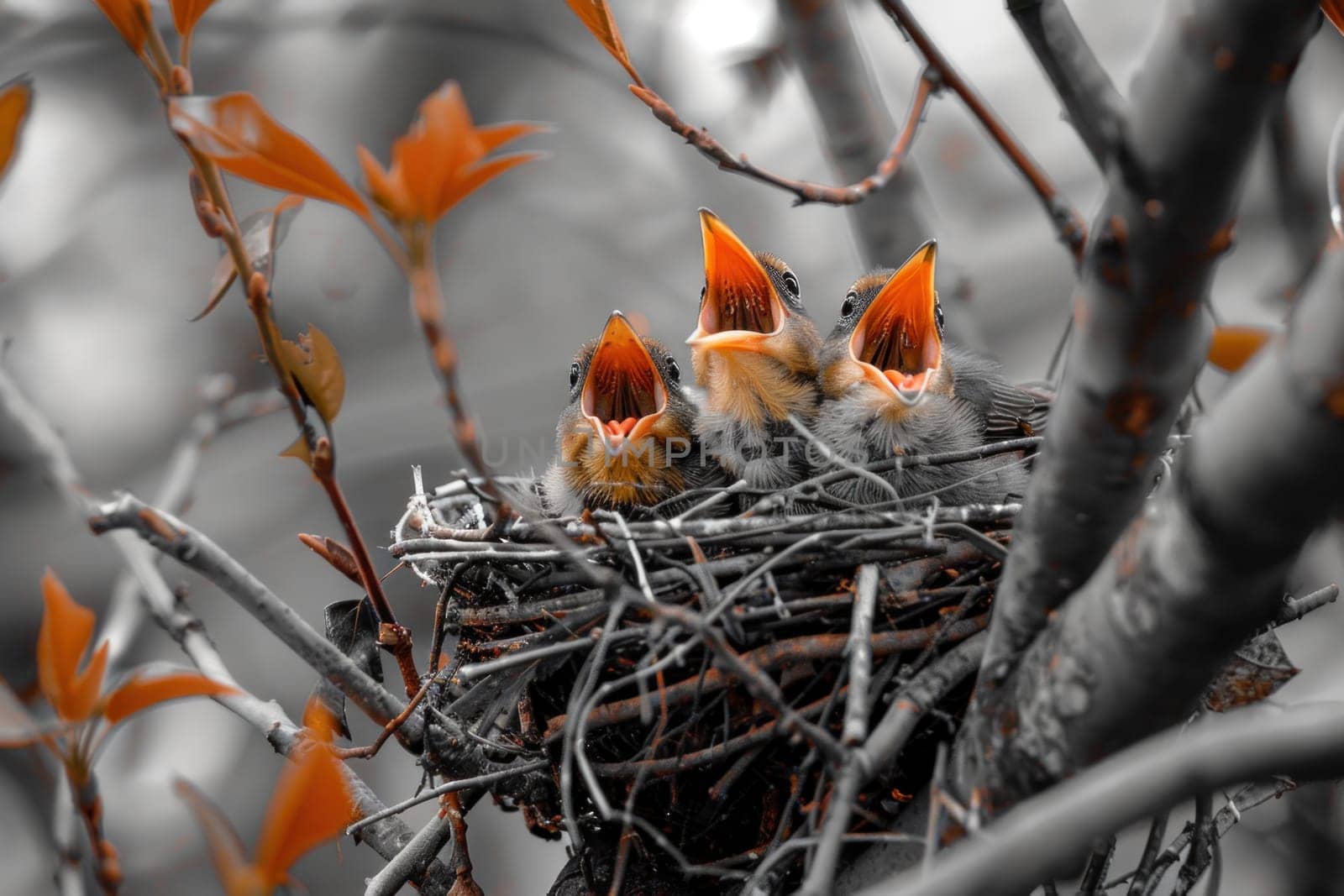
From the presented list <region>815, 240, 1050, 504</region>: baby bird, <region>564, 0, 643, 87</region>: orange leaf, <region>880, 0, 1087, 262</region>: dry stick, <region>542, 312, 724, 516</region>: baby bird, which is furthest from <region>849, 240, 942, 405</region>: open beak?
<region>564, 0, 643, 87</region>: orange leaf

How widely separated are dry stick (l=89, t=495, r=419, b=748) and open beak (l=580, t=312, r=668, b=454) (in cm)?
111

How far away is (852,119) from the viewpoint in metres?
3.91

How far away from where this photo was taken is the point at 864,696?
1.57 metres

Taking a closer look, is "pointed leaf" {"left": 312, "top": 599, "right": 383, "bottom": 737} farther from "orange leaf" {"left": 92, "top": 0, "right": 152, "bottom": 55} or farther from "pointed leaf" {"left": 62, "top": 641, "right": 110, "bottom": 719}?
"orange leaf" {"left": 92, "top": 0, "right": 152, "bottom": 55}

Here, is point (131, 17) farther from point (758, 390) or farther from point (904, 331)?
point (904, 331)

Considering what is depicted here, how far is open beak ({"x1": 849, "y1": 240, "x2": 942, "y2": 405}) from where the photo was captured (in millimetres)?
2822

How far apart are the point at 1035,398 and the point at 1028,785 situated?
1.85 metres

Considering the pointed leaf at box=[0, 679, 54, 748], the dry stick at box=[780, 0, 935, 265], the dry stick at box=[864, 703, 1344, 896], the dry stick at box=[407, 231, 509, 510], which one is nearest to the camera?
the dry stick at box=[864, 703, 1344, 896]

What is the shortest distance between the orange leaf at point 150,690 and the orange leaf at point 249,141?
59 centimetres

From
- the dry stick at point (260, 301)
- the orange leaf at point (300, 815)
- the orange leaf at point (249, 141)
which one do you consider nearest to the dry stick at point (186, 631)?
the dry stick at point (260, 301)

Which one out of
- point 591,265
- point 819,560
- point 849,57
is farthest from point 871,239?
point 591,265

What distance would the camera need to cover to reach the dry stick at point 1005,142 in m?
1.58

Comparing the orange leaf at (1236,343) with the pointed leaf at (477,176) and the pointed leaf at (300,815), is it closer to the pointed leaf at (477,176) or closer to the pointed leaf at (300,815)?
the pointed leaf at (477,176)

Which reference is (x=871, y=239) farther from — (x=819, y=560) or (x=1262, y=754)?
(x=1262, y=754)
